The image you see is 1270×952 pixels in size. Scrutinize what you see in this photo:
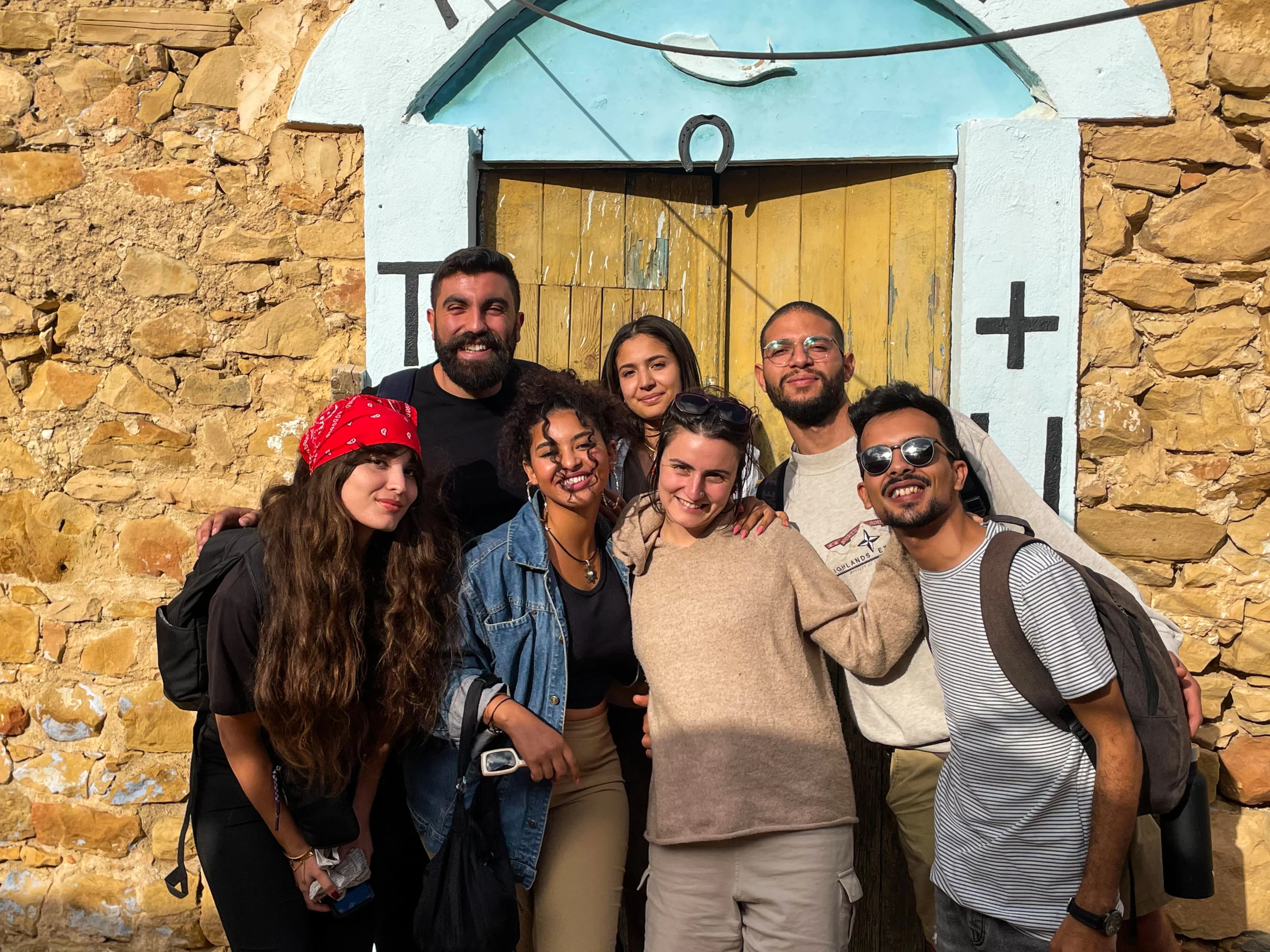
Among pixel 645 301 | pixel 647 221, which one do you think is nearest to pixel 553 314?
pixel 645 301

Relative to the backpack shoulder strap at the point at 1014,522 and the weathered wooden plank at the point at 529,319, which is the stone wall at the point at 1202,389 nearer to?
the backpack shoulder strap at the point at 1014,522

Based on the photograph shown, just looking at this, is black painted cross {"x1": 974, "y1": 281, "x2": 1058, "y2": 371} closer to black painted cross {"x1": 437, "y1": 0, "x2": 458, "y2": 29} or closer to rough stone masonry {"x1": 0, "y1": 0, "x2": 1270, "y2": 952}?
black painted cross {"x1": 437, "y1": 0, "x2": 458, "y2": 29}

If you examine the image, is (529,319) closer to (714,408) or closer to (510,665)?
(714,408)

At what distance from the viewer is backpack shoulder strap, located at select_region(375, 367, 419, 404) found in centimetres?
290

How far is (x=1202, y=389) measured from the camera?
3002 millimetres

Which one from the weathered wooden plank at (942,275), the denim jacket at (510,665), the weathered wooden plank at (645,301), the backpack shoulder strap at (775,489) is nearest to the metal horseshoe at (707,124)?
the weathered wooden plank at (645,301)

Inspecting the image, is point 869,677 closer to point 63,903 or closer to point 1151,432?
point 1151,432

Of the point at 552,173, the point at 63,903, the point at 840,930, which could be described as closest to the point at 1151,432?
the point at 840,930

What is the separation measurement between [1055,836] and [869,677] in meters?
0.49

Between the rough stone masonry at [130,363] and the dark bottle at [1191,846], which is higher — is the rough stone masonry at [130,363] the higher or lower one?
the higher one

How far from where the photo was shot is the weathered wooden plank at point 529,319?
11.0 ft

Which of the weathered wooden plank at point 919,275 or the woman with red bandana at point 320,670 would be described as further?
the weathered wooden plank at point 919,275

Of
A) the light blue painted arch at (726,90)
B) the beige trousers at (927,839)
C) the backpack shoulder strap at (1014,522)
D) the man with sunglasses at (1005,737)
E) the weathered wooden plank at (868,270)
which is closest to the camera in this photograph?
the man with sunglasses at (1005,737)

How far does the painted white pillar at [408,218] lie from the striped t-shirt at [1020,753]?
1.81 metres
